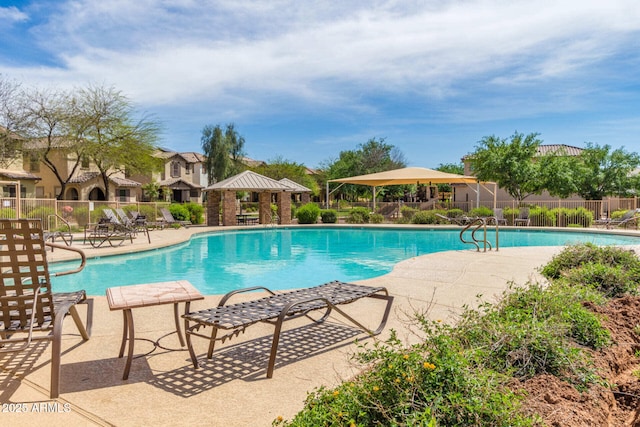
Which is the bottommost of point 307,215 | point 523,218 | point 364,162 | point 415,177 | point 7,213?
point 523,218

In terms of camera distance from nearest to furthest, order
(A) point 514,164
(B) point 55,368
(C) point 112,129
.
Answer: (B) point 55,368
(A) point 514,164
(C) point 112,129

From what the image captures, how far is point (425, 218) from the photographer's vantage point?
23.4 metres

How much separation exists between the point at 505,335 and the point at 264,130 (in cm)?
5293

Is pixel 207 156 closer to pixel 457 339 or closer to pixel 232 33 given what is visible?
pixel 232 33

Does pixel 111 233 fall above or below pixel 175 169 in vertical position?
below

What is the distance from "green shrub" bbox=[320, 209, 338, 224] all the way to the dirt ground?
69.1 feet

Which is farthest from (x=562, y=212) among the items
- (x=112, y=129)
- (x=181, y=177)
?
(x=181, y=177)

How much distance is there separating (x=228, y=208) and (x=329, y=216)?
546 cm

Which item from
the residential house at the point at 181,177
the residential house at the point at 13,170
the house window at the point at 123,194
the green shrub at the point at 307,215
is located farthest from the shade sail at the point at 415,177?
the residential house at the point at 181,177

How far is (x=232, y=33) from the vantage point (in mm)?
15117

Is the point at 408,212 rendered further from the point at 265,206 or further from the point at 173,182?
the point at 173,182

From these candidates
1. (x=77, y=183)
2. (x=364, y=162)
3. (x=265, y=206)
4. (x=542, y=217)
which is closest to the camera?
(x=542, y=217)

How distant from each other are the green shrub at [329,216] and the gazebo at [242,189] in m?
1.89

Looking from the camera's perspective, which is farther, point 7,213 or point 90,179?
point 90,179
